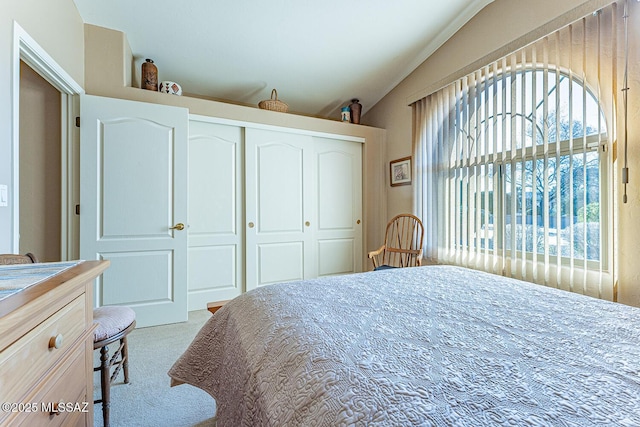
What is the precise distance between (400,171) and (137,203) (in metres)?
2.80

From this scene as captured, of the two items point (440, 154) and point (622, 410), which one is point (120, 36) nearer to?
point (440, 154)

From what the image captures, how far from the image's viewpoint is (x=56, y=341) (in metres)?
0.67

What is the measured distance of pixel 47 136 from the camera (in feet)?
7.84

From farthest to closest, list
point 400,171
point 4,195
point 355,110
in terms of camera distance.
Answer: point 355,110
point 400,171
point 4,195

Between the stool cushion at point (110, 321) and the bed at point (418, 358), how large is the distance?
0.38 metres

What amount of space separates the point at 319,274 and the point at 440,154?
1967mm

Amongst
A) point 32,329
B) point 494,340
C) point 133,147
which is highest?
point 133,147

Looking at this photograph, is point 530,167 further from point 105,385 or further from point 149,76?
point 149,76

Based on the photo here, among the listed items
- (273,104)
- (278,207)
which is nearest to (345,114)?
(273,104)

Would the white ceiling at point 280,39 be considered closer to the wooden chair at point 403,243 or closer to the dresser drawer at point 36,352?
the wooden chair at point 403,243

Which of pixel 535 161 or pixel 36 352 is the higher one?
pixel 535 161

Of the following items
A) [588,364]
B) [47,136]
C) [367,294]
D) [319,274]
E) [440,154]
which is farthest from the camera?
[319,274]

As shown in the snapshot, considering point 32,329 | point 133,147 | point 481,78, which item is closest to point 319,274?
point 133,147

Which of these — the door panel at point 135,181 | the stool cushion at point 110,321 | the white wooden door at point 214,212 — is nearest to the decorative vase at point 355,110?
the white wooden door at point 214,212
